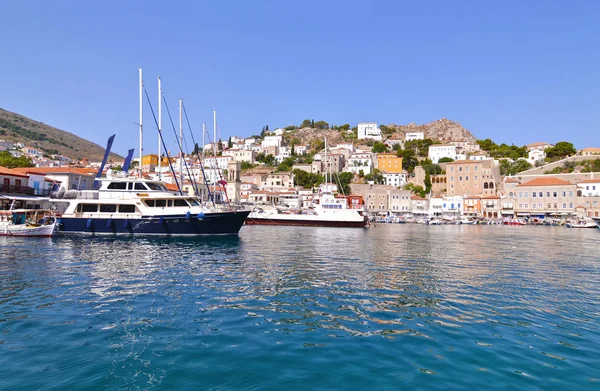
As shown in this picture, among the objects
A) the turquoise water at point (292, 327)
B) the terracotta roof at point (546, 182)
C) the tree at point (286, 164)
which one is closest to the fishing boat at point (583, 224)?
the terracotta roof at point (546, 182)

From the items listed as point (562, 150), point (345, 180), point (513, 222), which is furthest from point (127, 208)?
point (562, 150)

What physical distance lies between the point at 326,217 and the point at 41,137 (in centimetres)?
17181

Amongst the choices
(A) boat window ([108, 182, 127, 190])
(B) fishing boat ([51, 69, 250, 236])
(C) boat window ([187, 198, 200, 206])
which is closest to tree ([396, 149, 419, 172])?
(B) fishing boat ([51, 69, 250, 236])

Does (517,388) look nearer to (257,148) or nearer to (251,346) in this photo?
→ (251,346)

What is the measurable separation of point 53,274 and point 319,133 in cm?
14913

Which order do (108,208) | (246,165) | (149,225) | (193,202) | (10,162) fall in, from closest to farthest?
(149,225)
(108,208)
(193,202)
(10,162)
(246,165)

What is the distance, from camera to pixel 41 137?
171 m

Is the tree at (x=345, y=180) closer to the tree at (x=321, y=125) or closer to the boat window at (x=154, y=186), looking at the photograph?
the boat window at (x=154, y=186)

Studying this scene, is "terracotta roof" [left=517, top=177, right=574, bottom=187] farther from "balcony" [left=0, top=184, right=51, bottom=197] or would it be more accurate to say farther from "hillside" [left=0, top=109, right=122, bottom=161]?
"hillside" [left=0, top=109, right=122, bottom=161]

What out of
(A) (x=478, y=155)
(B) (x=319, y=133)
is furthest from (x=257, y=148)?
(A) (x=478, y=155)

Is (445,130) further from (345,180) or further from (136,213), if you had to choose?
(136,213)

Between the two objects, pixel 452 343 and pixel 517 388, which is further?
pixel 452 343

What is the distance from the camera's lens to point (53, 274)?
12.6m

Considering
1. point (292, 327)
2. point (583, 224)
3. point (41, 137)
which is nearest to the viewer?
point (292, 327)
